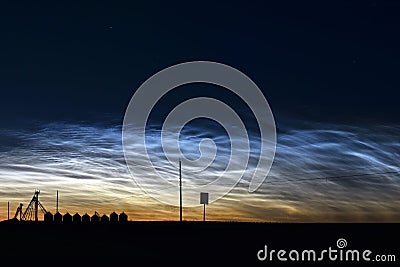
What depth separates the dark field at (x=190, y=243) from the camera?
25.1 metres

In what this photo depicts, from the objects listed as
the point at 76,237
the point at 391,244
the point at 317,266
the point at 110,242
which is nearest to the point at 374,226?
the point at 391,244

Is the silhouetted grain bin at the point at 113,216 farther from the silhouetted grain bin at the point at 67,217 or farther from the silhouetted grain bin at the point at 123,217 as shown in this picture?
the silhouetted grain bin at the point at 67,217

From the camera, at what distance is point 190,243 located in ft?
94.2

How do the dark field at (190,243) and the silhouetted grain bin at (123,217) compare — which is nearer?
the dark field at (190,243)

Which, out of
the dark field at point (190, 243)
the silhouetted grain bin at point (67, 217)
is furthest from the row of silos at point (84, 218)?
the dark field at point (190, 243)

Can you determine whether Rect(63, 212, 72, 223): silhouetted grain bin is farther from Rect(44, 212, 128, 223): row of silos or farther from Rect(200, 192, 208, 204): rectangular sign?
Rect(200, 192, 208, 204): rectangular sign

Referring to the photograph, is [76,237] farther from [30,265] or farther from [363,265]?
[363,265]

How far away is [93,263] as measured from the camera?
24.0m

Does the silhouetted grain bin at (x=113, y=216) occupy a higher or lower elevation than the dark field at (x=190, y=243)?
higher

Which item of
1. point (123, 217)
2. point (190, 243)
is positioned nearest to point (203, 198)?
point (123, 217)

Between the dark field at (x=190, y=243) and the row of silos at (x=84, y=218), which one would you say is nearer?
the dark field at (x=190, y=243)

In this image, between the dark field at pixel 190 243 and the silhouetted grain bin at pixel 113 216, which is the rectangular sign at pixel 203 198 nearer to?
the silhouetted grain bin at pixel 113 216

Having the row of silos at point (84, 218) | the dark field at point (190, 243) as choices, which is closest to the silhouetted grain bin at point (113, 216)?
the row of silos at point (84, 218)

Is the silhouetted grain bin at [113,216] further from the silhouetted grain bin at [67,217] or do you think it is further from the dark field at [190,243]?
the dark field at [190,243]
